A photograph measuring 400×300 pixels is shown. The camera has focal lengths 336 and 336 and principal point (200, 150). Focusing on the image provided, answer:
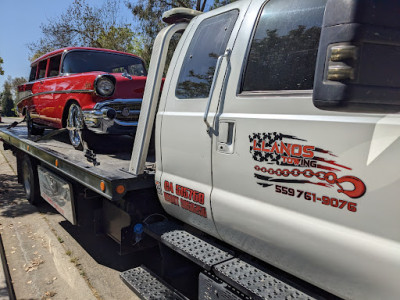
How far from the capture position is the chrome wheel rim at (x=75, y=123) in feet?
14.5

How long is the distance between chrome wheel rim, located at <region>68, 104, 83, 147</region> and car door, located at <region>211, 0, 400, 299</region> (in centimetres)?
277

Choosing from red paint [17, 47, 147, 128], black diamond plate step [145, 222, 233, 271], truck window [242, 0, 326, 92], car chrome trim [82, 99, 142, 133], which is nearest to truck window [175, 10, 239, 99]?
truck window [242, 0, 326, 92]

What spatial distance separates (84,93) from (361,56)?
12.3ft

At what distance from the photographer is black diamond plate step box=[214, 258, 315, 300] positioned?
71.7 inches

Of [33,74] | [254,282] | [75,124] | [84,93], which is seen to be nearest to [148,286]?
[254,282]

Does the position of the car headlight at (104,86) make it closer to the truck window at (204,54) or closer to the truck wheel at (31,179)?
the truck window at (204,54)

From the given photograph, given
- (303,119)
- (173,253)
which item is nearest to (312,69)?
(303,119)

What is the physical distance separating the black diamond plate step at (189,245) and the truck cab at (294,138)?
12cm

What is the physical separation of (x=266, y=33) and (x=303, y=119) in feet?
2.15

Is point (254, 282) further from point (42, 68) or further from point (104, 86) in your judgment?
point (42, 68)

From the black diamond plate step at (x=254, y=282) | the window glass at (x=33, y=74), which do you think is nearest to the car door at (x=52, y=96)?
the window glass at (x=33, y=74)

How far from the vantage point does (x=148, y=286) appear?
261 centimetres

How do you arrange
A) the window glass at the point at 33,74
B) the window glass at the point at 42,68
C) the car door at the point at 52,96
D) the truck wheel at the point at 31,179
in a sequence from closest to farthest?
the car door at the point at 52,96 < the truck wheel at the point at 31,179 < the window glass at the point at 42,68 < the window glass at the point at 33,74

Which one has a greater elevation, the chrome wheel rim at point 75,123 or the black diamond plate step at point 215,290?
the chrome wheel rim at point 75,123
